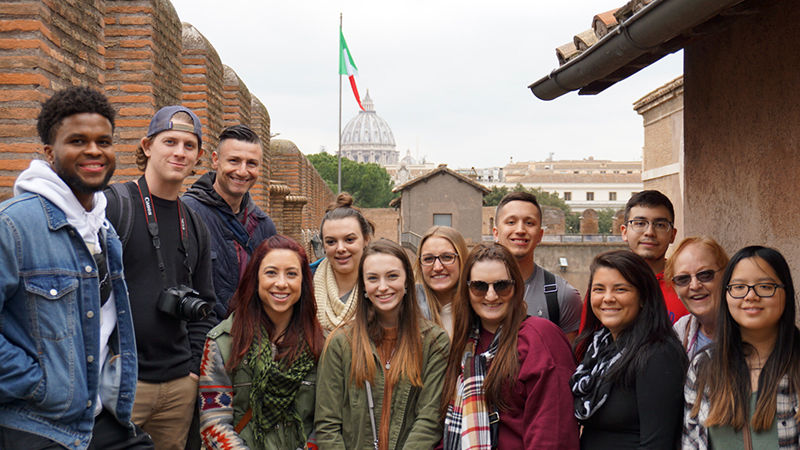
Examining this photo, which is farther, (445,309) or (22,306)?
Answer: (445,309)

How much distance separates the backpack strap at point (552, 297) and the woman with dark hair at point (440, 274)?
20.4 inches

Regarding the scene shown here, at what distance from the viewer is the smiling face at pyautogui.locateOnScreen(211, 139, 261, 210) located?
4188mm

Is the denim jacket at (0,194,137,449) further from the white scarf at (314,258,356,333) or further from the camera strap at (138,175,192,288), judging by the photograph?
the white scarf at (314,258,356,333)

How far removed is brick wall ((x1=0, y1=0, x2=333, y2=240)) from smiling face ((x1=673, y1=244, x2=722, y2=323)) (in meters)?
3.26

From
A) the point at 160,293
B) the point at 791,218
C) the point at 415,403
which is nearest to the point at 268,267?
the point at 160,293

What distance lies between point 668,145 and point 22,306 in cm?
1745

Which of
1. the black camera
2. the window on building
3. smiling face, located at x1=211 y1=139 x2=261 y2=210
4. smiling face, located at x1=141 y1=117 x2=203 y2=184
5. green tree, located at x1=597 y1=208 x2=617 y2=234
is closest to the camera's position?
the black camera

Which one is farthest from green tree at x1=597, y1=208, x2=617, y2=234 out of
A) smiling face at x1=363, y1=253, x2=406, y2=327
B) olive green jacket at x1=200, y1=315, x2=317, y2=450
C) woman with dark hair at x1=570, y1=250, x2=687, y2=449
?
olive green jacket at x1=200, y1=315, x2=317, y2=450

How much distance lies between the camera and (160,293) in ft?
10.6

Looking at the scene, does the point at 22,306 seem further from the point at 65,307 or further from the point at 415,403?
the point at 415,403

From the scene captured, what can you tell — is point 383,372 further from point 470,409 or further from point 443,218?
point 443,218

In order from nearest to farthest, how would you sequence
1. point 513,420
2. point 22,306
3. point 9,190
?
point 22,306, point 513,420, point 9,190

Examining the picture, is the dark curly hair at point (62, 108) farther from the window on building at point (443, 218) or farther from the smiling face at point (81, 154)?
the window on building at point (443, 218)

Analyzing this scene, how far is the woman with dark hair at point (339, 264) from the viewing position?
12.8 ft
